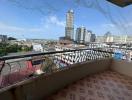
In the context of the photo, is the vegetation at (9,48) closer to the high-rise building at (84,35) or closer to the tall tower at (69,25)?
the tall tower at (69,25)

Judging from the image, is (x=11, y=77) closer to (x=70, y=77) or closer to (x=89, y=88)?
(x=70, y=77)

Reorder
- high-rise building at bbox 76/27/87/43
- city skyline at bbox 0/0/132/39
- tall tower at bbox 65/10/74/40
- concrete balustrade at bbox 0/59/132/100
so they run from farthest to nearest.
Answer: high-rise building at bbox 76/27/87/43 → tall tower at bbox 65/10/74/40 → city skyline at bbox 0/0/132/39 → concrete balustrade at bbox 0/59/132/100

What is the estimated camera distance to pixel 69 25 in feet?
15.0

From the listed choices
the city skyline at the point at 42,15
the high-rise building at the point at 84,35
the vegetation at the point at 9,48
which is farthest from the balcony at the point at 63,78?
the city skyline at the point at 42,15

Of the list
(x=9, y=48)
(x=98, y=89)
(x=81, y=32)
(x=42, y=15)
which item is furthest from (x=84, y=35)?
(x=9, y=48)

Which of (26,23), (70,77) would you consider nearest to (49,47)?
(70,77)

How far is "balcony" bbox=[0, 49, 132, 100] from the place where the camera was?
7.27ft

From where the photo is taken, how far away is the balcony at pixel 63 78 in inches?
87.2

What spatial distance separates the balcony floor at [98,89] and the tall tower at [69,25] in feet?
5.08

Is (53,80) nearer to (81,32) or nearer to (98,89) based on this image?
(98,89)

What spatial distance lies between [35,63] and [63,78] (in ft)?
2.59

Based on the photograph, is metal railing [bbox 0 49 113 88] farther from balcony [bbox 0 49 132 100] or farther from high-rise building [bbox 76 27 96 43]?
high-rise building [bbox 76 27 96 43]

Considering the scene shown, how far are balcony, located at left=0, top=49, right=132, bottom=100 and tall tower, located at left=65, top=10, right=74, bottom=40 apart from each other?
826mm

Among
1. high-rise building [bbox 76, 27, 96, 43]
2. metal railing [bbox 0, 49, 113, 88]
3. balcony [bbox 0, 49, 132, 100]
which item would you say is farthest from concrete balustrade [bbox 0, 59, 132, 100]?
high-rise building [bbox 76, 27, 96, 43]
